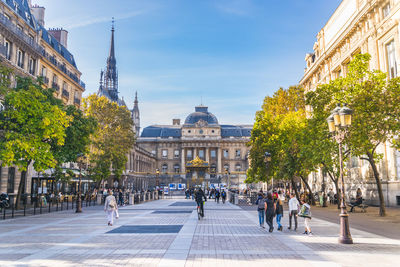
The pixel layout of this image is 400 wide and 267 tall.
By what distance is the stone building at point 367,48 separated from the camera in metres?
25.1

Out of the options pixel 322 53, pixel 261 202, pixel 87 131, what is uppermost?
pixel 322 53

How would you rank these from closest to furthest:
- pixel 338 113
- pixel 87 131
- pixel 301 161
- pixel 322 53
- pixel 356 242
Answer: pixel 356 242
pixel 338 113
pixel 87 131
pixel 301 161
pixel 322 53

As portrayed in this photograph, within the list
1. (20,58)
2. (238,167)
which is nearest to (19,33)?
(20,58)

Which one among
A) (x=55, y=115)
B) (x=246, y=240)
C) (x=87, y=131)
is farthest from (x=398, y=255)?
(x=87, y=131)

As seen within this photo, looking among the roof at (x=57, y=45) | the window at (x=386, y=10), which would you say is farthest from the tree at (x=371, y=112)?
the roof at (x=57, y=45)

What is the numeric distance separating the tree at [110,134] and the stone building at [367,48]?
80.2 ft

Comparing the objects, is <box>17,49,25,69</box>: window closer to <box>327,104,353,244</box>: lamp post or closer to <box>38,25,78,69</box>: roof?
<box>38,25,78,69</box>: roof

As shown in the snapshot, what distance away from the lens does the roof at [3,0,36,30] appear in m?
28.7

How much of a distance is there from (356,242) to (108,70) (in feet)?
272

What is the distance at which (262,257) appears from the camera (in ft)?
27.6

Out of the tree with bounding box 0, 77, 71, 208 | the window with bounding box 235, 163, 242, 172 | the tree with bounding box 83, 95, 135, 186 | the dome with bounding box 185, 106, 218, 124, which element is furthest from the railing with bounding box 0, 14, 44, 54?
the window with bounding box 235, 163, 242, 172

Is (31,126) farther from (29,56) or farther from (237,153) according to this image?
(237,153)

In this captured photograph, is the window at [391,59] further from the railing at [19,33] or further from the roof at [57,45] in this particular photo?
the roof at [57,45]

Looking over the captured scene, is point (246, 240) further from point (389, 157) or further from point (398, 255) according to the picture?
point (389, 157)
